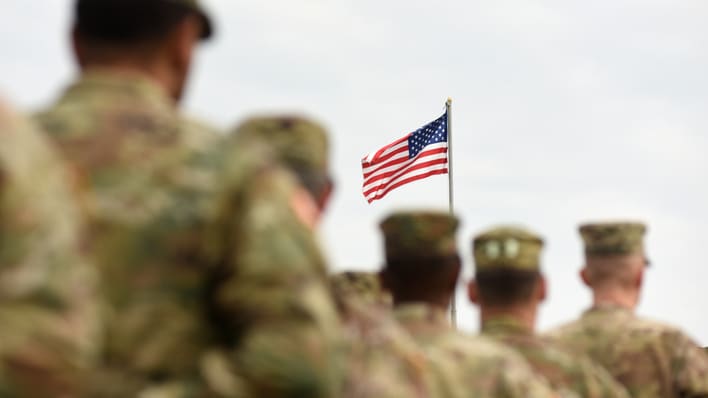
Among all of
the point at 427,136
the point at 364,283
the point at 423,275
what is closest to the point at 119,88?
the point at 423,275

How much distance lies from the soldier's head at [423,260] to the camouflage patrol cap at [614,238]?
13.1ft

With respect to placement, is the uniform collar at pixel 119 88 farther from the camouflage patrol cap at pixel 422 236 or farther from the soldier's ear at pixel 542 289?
the soldier's ear at pixel 542 289

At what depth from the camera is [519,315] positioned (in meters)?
9.79

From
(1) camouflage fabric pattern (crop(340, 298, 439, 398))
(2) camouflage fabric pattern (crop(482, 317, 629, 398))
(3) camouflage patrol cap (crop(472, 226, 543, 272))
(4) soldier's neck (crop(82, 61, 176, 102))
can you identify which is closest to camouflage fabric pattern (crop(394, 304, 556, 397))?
(1) camouflage fabric pattern (crop(340, 298, 439, 398))

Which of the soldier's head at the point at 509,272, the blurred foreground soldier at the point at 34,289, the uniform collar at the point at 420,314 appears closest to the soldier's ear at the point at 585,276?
the soldier's head at the point at 509,272

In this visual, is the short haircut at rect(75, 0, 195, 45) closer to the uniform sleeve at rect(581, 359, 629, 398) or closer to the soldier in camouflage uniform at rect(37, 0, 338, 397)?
the soldier in camouflage uniform at rect(37, 0, 338, 397)

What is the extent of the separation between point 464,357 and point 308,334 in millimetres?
3480

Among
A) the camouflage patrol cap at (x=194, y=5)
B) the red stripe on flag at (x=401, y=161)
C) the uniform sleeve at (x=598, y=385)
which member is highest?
the red stripe on flag at (x=401, y=161)

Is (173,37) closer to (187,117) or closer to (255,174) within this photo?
(187,117)

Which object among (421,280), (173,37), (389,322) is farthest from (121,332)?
(421,280)

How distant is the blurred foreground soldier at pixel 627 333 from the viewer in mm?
11250

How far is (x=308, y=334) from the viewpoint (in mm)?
4023

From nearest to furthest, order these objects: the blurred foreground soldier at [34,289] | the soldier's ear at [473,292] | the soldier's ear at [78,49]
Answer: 1. the blurred foreground soldier at [34,289]
2. the soldier's ear at [78,49]
3. the soldier's ear at [473,292]

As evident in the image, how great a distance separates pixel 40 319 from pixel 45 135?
0.85 meters
